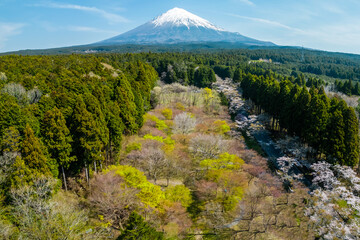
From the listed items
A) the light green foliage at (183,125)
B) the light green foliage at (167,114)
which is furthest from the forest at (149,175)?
the light green foliage at (167,114)

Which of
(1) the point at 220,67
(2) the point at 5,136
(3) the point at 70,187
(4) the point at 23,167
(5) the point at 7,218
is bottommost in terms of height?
(3) the point at 70,187

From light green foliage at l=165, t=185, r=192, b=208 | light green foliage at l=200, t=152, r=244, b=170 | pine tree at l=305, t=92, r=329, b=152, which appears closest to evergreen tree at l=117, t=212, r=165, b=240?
light green foliage at l=165, t=185, r=192, b=208

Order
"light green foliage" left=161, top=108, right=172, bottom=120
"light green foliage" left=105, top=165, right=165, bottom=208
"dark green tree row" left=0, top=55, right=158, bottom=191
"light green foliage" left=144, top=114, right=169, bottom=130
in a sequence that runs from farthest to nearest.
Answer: "light green foliage" left=161, top=108, right=172, bottom=120
"light green foliage" left=144, top=114, right=169, bottom=130
"light green foliage" left=105, top=165, right=165, bottom=208
"dark green tree row" left=0, top=55, right=158, bottom=191

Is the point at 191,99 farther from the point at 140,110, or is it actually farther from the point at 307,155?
the point at 307,155

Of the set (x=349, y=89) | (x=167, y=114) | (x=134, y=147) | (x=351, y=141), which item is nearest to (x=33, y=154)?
(x=134, y=147)

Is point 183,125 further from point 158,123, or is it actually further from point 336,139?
point 336,139

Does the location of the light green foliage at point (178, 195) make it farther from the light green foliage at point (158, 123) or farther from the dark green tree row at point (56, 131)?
the light green foliage at point (158, 123)

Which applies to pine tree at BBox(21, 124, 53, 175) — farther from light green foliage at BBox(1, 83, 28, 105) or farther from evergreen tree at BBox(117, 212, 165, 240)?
light green foliage at BBox(1, 83, 28, 105)

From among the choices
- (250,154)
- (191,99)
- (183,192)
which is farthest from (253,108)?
(183,192)
